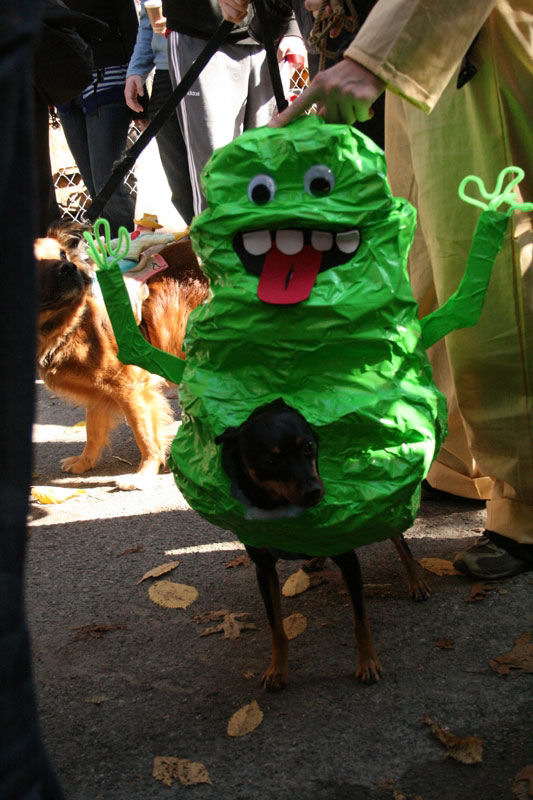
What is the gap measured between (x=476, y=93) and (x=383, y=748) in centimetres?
180

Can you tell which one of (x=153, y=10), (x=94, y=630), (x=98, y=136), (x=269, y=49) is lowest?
(x=94, y=630)

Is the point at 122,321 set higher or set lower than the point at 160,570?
higher

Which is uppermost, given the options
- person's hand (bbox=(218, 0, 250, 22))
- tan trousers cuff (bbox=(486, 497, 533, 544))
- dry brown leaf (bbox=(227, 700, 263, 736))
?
person's hand (bbox=(218, 0, 250, 22))

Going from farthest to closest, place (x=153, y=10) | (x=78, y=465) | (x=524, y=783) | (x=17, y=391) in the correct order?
(x=153, y=10)
(x=78, y=465)
(x=524, y=783)
(x=17, y=391)

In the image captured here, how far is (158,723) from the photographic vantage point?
214cm

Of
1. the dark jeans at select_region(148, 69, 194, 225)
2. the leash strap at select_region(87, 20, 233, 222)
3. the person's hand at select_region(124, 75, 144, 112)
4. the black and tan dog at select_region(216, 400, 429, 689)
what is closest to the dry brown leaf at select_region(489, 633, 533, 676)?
the black and tan dog at select_region(216, 400, 429, 689)

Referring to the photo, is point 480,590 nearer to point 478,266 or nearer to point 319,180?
point 478,266

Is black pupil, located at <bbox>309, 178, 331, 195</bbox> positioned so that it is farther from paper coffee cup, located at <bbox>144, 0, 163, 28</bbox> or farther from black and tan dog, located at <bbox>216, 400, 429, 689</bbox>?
paper coffee cup, located at <bbox>144, 0, 163, 28</bbox>

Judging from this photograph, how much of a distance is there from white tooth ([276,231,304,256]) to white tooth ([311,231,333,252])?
28 mm

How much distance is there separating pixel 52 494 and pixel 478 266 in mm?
2730

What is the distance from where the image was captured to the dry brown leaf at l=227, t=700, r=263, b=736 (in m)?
2.08

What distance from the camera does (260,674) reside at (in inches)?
92.3

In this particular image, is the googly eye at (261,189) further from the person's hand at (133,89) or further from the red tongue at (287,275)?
the person's hand at (133,89)

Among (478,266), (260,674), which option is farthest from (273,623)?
(478,266)
